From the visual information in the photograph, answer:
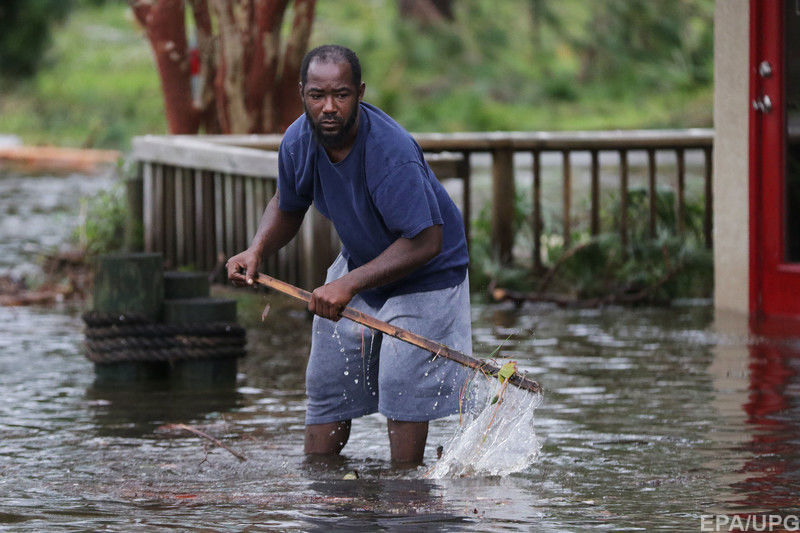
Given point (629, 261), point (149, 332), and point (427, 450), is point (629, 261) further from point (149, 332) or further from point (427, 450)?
point (427, 450)

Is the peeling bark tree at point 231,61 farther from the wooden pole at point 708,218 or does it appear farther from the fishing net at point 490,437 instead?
the fishing net at point 490,437

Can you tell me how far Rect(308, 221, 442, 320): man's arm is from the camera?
19.0 ft

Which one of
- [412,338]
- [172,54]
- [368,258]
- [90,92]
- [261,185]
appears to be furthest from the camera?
[90,92]

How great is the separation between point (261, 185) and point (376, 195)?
18.1 feet

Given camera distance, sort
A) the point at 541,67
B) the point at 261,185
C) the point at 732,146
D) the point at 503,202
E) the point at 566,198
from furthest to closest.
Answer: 1. the point at 541,67
2. the point at 503,202
3. the point at 566,198
4. the point at 261,185
5. the point at 732,146

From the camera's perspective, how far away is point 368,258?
20.1 ft

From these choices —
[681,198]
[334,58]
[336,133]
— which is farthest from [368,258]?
[681,198]

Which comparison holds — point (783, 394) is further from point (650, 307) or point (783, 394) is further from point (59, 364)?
point (59, 364)

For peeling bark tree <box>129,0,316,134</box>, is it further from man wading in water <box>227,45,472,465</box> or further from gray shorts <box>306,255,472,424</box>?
gray shorts <box>306,255,472,424</box>

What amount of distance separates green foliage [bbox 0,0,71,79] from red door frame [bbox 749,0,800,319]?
2455 cm

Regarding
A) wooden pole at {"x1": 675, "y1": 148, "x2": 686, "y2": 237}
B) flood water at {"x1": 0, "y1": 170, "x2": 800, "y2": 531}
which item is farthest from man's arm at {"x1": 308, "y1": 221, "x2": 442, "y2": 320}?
wooden pole at {"x1": 675, "y1": 148, "x2": 686, "y2": 237}

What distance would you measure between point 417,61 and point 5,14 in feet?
29.1

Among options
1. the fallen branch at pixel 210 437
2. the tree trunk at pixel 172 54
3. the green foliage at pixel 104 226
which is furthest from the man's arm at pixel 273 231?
the tree trunk at pixel 172 54

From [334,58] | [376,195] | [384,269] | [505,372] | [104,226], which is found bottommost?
[505,372]
